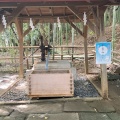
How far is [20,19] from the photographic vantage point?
6.79m

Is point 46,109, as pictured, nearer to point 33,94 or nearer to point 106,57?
point 33,94

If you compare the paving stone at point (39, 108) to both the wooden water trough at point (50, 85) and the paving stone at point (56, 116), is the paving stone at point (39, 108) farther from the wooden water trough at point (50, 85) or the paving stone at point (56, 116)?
the wooden water trough at point (50, 85)

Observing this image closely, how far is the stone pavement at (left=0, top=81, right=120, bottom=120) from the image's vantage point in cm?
370

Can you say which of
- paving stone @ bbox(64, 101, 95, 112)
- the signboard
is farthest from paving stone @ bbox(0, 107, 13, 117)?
the signboard

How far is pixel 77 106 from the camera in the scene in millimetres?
4273

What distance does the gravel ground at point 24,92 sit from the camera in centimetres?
499

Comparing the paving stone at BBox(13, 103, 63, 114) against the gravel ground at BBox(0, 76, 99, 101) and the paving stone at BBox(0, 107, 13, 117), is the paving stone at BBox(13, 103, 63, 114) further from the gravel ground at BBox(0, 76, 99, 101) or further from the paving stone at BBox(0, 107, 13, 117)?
the gravel ground at BBox(0, 76, 99, 101)

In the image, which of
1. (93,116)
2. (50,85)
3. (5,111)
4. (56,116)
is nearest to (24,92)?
(50,85)

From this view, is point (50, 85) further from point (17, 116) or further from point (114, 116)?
point (114, 116)

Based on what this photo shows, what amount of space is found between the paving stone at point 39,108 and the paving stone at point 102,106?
67cm

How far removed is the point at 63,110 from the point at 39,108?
1.61 feet

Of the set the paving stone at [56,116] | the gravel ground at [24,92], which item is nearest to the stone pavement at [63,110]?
the paving stone at [56,116]

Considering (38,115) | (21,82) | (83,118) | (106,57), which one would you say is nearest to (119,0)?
(106,57)

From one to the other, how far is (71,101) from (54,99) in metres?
0.37
